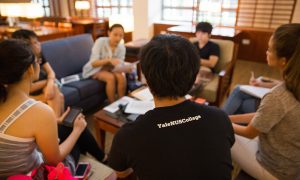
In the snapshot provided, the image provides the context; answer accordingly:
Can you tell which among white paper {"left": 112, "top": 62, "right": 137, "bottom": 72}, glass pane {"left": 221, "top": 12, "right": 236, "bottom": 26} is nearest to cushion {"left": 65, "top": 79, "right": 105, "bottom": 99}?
white paper {"left": 112, "top": 62, "right": 137, "bottom": 72}

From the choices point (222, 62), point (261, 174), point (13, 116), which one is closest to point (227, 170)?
point (261, 174)

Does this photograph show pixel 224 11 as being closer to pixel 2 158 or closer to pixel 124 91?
pixel 124 91

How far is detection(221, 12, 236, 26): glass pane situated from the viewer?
4523mm

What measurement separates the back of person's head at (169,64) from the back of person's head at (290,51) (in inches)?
20.7

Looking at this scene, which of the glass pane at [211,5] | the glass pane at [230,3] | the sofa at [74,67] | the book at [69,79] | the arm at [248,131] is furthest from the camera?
the glass pane at [230,3]

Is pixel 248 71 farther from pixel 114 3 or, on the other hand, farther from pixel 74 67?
pixel 114 3

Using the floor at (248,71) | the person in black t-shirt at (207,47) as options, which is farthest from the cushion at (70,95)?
the floor at (248,71)

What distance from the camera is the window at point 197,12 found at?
14.6ft

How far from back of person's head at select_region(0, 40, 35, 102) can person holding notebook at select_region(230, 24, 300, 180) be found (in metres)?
1.03

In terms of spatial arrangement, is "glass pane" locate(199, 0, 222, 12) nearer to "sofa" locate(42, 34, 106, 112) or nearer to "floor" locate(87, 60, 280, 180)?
"floor" locate(87, 60, 280, 180)

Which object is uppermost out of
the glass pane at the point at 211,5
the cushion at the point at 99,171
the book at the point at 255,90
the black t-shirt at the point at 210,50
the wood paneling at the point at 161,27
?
the glass pane at the point at 211,5

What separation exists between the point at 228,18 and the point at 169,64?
14.7 ft

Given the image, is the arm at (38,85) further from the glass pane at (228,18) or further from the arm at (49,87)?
the glass pane at (228,18)

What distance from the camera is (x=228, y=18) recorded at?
15.0 feet
